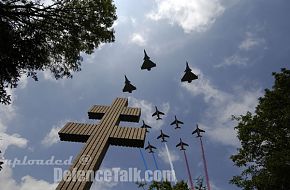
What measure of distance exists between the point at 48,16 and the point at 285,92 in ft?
47.0

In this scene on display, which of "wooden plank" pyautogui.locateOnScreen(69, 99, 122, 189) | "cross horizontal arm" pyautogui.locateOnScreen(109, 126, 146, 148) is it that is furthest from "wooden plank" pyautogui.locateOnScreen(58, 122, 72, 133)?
"cross horizontal arm" pyautogui.locateOnScreen(109, 126, 146, 148)

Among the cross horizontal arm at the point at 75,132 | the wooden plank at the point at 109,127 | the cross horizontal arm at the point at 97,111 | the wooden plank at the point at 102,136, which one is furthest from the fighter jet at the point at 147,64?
the cross horizontal arm at the point at 75,132

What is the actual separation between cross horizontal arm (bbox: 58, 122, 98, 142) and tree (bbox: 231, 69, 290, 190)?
412 inches

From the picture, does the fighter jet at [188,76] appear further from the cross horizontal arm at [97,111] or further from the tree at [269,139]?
the cross horizontal arm at [97,111]

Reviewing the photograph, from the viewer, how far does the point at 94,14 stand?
11.1m

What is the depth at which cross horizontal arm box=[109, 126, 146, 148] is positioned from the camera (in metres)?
11.1

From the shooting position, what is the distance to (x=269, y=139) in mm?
19016

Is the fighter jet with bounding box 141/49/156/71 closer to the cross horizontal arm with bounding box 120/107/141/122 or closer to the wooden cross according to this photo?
the wooden cross

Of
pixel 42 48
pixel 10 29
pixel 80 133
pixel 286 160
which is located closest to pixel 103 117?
pixel 80 133

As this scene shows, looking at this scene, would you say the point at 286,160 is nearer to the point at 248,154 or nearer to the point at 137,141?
the point at 248,154

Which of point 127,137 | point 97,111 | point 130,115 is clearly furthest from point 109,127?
point 97,111

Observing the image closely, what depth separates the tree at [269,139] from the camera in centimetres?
1764

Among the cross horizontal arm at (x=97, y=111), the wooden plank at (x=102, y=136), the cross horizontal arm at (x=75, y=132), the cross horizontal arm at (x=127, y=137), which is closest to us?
the wooden plank at (x=102, y=136)

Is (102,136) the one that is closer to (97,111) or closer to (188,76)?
(97,111)
